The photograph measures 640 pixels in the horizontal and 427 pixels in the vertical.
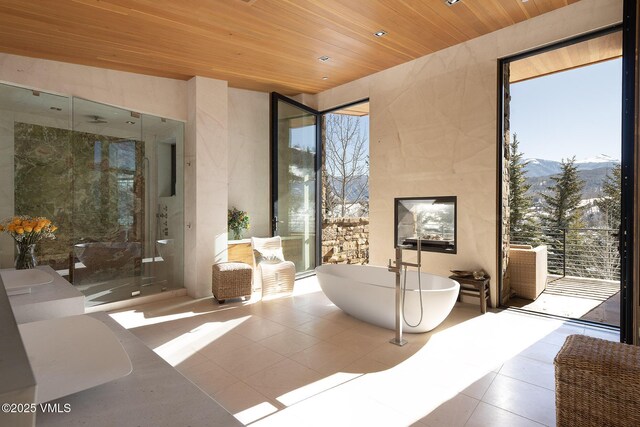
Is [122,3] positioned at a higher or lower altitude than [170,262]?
higher

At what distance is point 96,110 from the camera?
415 cm

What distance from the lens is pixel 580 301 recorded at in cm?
443

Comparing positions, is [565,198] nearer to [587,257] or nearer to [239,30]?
[587,257]

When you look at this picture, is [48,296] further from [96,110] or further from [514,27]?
[514,27]

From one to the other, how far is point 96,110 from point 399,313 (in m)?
4.08

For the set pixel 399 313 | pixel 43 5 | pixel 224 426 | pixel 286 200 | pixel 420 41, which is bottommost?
pixel 399 313

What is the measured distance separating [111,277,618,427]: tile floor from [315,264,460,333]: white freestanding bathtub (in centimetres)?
13

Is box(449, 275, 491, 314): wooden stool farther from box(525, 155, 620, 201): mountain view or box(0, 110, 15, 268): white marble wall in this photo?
box(0, 110, 15, 268): white marble wall

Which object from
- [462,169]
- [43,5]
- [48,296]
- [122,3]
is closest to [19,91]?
[43,5]

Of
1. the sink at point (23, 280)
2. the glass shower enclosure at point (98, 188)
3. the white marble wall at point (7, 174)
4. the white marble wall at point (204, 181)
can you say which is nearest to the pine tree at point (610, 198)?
the white marble wall at point (204, 181)

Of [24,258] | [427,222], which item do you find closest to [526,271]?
[427,222]

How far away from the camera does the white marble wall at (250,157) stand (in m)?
5.59

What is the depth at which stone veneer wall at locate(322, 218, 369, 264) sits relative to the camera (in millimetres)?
6637

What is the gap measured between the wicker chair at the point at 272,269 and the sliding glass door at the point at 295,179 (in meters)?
0.56
